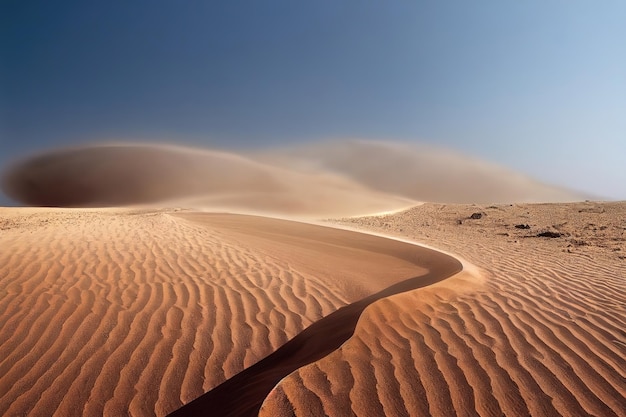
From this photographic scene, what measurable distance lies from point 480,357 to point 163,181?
5524cm

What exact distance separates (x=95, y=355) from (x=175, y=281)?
7.19 feet

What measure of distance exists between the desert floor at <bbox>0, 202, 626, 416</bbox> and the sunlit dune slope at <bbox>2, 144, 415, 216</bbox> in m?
30.0

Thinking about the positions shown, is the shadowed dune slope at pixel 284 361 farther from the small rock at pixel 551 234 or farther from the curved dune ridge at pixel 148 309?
the small rock at pixel 551 234

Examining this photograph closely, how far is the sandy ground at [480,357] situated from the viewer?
8.65 ft

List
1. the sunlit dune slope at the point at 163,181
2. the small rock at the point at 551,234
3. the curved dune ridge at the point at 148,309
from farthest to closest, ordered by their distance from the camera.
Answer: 1. the sunlit dune slope at the point at 163,181
2. the small rock at the point at 551,234
3. the curved dune ridge at the point at 148,309

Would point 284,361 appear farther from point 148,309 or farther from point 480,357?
point 148,309

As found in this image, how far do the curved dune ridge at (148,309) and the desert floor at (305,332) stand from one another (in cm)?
2

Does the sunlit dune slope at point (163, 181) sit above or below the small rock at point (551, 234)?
above

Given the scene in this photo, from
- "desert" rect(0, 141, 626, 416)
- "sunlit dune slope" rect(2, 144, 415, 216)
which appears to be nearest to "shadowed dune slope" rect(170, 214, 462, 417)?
"desert" rect(0, 141, 626, 416)

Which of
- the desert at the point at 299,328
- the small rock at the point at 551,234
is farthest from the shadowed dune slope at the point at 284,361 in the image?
the small rock at the point at 551,234

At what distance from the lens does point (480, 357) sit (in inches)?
129

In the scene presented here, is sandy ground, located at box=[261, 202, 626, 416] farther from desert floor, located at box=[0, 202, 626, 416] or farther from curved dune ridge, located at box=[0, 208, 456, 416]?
curved dune ridge, located at box=[0, 208, 456, 416]

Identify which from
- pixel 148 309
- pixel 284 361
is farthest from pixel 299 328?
pixel 148 309

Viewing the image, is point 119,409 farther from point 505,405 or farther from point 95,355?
point 505,405
